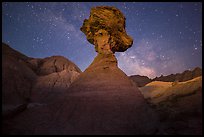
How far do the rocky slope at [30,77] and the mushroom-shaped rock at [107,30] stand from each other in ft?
25.0

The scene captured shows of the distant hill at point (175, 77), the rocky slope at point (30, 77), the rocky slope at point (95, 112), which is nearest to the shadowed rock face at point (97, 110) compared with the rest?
the rocky slope at point (95, 112)

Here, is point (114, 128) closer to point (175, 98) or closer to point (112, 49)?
point (112, 49)

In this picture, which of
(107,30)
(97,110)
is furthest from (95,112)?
(107,30)

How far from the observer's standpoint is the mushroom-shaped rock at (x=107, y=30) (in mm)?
16297

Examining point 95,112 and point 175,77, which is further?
point 175,77

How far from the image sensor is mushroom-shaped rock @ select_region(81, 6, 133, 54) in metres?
16.3

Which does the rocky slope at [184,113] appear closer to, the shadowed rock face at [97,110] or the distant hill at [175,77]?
the shadowed rock face at [97,110]

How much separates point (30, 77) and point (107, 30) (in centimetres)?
1243

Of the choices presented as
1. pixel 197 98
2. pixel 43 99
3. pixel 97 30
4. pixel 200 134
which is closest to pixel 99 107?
pixel 200 134

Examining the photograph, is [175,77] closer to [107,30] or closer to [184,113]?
[184,113]

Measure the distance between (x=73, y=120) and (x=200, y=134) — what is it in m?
7.06

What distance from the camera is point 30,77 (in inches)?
928

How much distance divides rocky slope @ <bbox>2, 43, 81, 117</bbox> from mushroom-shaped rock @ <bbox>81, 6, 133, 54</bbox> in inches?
300

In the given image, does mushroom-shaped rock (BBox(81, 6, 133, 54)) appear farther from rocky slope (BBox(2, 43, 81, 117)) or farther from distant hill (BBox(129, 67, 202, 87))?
distant hill (BBox(129, 67, 202, 87))
